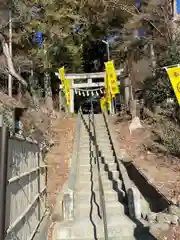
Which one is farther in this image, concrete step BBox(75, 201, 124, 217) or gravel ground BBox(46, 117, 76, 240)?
gravel ground BBox(46, 117, 76, 240)

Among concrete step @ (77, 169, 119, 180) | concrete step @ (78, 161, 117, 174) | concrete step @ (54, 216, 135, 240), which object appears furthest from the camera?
concrete step @ (78, 161, 117, 174)

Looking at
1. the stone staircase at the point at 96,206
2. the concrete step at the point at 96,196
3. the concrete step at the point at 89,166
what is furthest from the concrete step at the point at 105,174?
the concrete step at the point at 96,196

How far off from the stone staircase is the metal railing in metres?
0.85

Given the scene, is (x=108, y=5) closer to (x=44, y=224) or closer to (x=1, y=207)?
(x=44, y=224)

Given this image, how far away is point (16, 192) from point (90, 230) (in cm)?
259

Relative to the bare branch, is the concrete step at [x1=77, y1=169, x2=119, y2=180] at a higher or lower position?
lower

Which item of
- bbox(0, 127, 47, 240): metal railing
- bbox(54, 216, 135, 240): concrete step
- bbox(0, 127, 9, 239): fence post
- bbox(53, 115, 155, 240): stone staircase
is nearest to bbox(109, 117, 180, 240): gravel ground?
bbox(53, 115, 155, 240): stone staircase

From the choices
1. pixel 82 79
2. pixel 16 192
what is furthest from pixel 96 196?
pixel 82 79

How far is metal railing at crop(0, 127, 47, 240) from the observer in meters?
2.83

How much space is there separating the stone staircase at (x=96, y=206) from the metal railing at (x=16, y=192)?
33.3 inches

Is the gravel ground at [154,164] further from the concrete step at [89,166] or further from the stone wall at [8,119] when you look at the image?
the stone wall at [8,119]

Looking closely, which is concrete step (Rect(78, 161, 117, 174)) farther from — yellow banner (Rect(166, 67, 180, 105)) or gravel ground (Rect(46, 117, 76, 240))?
yellow banner (Rect(166, 67, 180, 105))

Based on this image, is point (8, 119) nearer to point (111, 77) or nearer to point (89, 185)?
point (89, 185)

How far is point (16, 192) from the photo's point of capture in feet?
12.4
